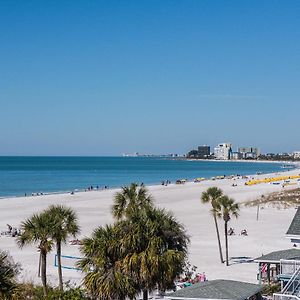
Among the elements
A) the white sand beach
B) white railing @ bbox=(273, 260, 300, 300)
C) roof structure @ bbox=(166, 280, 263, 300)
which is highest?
white railing @ bbox=(273, 260, 300, 300)

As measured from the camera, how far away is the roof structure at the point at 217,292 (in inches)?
662

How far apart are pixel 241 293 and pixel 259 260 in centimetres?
703

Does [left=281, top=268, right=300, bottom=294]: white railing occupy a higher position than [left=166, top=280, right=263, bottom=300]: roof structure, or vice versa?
[left=281, top=268, right=300, bottom=294]: white railing

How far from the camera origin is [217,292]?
17.0 meters

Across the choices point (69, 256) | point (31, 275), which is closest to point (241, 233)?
point (69, 256)

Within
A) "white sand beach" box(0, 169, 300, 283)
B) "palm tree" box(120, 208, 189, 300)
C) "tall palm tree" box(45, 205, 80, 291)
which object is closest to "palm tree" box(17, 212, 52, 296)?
"tall palm tree" box(45, 205, 80, 291)

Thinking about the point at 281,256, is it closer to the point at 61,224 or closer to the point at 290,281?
the point at 290,281

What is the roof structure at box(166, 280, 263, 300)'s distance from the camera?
55.2 feet

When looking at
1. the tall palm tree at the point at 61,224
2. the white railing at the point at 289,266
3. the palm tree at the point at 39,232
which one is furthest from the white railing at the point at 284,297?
the palm tree at the point at 39,232

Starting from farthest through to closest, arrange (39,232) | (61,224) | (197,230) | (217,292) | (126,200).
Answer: (197,230) → (126,200) → (61,224) → (39,232) → (217,292)

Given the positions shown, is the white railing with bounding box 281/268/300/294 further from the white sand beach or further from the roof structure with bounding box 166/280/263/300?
the white sand beach

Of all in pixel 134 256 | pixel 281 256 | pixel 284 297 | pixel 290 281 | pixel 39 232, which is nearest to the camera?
pixel 284 297

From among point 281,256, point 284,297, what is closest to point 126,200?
point 281,256

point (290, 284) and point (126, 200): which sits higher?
point (126, 200)
